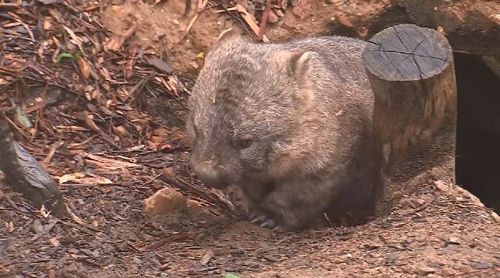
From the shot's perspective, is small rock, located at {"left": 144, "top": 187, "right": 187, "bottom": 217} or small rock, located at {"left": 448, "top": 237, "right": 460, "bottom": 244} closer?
small rock, located at {"left": 448, "top": 237, "right": 460, "bottom": 244}

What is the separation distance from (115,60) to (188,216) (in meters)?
1.45

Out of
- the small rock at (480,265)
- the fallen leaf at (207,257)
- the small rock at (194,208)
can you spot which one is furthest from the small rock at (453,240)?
the small rock at (194,208)

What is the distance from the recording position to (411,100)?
4.59 metres

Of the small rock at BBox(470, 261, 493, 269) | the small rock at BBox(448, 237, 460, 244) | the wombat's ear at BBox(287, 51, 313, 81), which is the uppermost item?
the wombat's ear at BBox(287, 51, 313, 81)

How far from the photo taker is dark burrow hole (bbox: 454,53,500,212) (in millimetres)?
8055

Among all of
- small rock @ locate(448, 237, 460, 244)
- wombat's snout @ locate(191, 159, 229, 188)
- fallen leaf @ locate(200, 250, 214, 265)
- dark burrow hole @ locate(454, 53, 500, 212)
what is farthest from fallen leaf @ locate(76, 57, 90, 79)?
dark burrow hole @ locate(454, 53, 500, 212)

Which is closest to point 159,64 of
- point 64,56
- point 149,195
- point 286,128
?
point 64,56

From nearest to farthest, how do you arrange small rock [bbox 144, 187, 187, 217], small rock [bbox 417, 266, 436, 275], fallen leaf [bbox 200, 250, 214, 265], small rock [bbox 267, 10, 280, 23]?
small rock [bbox 417, 266, 436, 275], fallen leaf [bbox 200, 250, 214, 265], small rock [bbox 144, 187, 187, 217], small rock [bbox 267, 10, 280, 23]

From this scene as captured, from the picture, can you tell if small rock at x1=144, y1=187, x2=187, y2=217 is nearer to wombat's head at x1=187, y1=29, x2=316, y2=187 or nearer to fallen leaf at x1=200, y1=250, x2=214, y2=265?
wombat's head at x1=187, y1=29, x2=316, y2=187

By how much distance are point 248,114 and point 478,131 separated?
14.6 ft

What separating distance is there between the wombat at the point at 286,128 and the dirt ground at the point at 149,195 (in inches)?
10.2

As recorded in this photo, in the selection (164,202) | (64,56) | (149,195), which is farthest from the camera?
(64,56)

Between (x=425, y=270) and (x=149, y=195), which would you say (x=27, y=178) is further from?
(x=425, y=270)

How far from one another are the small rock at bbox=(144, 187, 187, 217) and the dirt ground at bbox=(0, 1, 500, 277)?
5 centimetres
